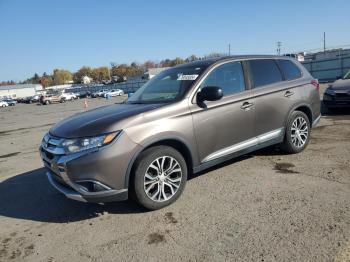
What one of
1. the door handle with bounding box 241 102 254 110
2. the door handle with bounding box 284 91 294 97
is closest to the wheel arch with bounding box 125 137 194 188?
the door handle with bounding box 241 102 254 110

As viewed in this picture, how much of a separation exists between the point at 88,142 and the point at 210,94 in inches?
66.9

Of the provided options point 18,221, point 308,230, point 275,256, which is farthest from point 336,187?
point 18,221

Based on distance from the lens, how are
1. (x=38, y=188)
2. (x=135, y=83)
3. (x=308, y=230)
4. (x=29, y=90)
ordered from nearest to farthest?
1. (x=308, y=230)
2. (x=38, y=188)
3. (x=135, y=83)
4. (x=29, y=90)

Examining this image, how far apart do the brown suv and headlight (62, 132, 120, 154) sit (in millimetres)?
11

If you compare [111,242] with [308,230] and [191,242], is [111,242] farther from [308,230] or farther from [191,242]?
[308,230]

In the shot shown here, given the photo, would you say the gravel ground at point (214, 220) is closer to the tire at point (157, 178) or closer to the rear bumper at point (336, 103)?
the tire at point (157, 178)

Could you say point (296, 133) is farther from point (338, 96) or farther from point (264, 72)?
point (338, 96)

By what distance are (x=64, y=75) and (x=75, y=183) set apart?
182 m

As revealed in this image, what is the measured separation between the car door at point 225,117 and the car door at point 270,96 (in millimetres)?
205

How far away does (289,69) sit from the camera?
6461 millimetres

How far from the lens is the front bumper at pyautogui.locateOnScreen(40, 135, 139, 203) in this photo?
13.4ft

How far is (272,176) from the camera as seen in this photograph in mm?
5375

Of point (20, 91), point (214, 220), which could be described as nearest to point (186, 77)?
point (214, 220)

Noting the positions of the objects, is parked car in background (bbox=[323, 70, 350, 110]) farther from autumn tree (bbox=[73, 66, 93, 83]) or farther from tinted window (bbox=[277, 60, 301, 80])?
autumn tree (bbox=[73, 66, 93, 83])
